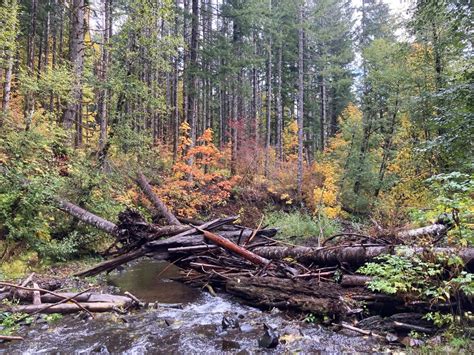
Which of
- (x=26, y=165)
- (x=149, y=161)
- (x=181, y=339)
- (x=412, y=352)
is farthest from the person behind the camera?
(x=149, y=161)

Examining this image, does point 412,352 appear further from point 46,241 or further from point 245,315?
point 46,241

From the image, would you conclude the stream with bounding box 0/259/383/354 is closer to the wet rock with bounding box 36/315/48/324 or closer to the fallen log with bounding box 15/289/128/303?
the wet rock with bounding box 36/315/48/324

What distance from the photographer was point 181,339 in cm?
514

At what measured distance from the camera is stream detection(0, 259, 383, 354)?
4.70 metres

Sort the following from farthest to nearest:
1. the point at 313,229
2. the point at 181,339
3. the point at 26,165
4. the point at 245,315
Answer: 1. the point at 313,229
2. the point at 26,165
3. the point at 245,315
4. the point at 181,339

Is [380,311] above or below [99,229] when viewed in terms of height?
below

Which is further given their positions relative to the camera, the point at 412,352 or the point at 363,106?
the point at 363,106

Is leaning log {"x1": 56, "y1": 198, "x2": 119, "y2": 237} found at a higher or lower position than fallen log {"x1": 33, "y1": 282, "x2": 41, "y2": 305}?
higher

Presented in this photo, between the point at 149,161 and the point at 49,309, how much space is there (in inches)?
465

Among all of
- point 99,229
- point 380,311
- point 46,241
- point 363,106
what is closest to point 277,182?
point 363,106

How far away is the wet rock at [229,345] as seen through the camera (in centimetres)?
481

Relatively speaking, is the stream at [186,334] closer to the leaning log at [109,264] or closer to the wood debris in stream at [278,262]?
the wood debris in stream at [278,262]

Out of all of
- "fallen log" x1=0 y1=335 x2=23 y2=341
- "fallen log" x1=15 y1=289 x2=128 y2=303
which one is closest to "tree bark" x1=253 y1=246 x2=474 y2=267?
"fallen log" x1=15 y1=289 x2=128 y2=303

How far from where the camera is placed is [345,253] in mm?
6691
